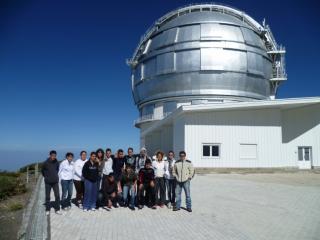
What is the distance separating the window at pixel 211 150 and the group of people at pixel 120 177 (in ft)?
41.1

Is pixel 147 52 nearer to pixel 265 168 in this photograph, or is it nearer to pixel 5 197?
pixel 265 168

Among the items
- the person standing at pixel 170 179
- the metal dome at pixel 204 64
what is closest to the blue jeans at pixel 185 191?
the person standing at pixel 170 179

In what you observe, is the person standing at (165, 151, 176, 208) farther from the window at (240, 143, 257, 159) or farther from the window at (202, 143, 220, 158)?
the window at (240, 143, 257, 159)

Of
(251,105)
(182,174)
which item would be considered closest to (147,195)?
(182,174)

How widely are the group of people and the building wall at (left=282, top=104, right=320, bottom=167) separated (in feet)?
61.2

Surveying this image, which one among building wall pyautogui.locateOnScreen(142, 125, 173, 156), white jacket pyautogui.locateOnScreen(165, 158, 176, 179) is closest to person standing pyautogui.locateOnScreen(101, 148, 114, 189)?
white jacket pyautogui.locateOnScreen(165, 158, 176, 179)

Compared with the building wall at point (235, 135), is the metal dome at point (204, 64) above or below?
above

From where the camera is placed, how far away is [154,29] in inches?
1582

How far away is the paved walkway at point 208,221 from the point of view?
671 centimetres

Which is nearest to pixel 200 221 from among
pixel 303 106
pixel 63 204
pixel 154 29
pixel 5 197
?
pixel 63 204


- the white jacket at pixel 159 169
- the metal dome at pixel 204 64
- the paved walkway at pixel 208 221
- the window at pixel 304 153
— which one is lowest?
the paved walkway at pixel 208 221

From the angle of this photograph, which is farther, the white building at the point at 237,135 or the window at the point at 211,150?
the window at the point at 211,150

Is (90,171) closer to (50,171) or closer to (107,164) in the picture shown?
(107,164)

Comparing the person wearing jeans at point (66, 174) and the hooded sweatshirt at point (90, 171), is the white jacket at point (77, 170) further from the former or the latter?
the hooded sweatshirt at point (90, 171)
